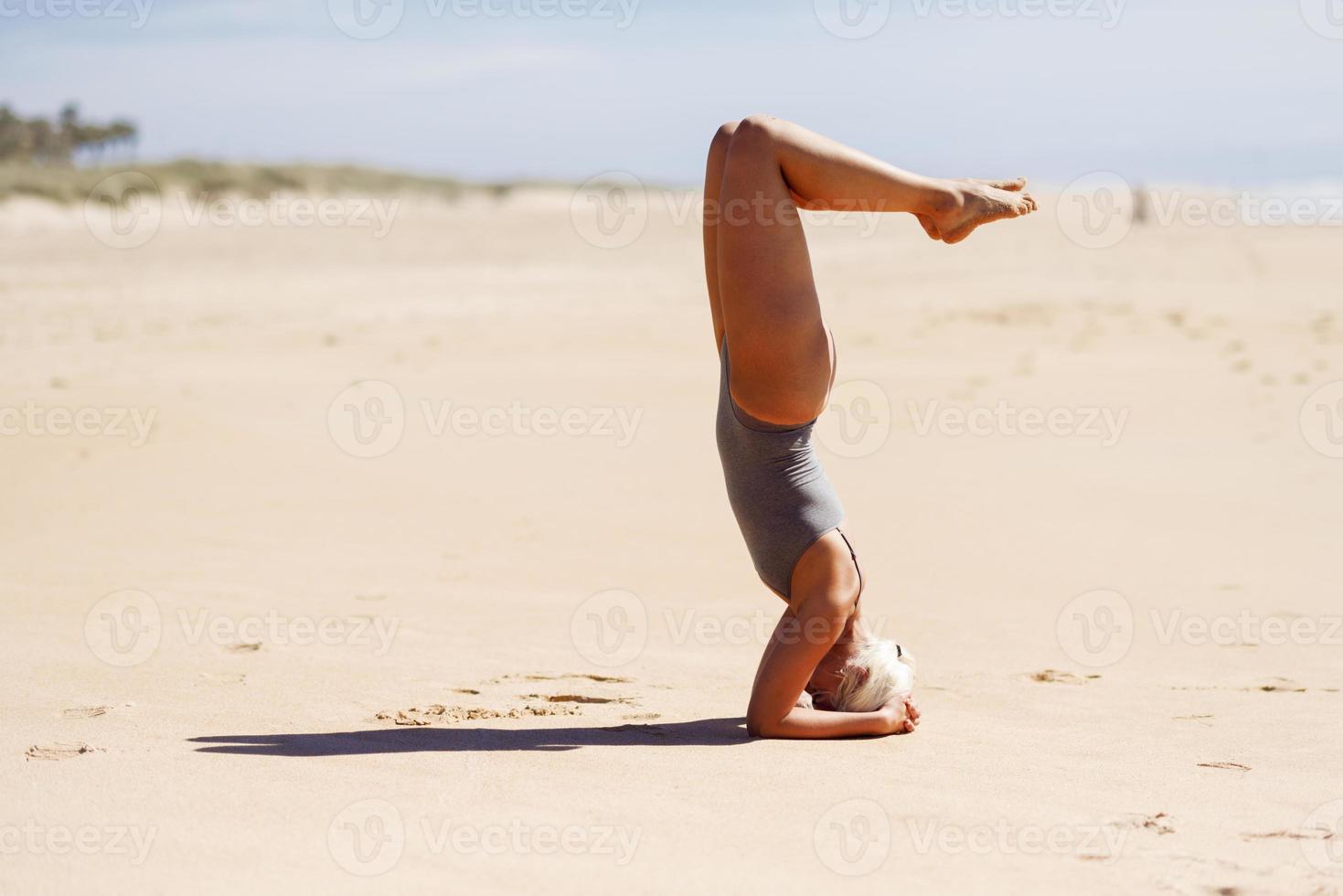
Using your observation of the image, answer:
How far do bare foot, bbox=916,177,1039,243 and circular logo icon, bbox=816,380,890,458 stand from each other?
4.76 metres

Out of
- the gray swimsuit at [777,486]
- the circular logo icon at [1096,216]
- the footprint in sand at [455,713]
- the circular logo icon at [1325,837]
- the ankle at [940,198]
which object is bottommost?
the circular logo icon at [1325,837]

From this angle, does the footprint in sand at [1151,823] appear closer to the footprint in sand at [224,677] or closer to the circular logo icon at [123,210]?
the footprint in sand at [224,677]

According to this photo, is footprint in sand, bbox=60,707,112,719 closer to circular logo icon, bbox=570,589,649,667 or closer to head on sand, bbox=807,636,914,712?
circular logo icon, bbox=570,589,649,667

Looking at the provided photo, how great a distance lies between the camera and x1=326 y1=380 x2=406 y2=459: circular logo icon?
344 inches

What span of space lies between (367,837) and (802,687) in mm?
1348

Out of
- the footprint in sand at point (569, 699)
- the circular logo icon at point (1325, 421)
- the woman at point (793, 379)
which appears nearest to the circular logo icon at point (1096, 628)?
the woman at point (793, 379)

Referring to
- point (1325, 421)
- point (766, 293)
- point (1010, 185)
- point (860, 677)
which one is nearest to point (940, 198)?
point (1010, 185)

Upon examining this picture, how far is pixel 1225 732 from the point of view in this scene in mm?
3854

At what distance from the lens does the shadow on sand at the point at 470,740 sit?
3.41 metres

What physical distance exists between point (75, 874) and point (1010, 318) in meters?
13.5

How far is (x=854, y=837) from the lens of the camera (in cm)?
284

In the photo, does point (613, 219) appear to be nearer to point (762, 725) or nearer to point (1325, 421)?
point (1325, 421)

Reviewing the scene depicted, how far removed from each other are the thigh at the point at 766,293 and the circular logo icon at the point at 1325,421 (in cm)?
646

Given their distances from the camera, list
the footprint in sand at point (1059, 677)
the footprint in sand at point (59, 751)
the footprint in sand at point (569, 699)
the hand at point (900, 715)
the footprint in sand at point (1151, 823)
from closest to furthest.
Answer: the footprint in sand at point (1151, 823) < the footprint in sand at point (59, 751) < the hand at point (900, 715) < the footprint in sand at point (569, 699) < the footprint in sand at point (1059, 677)
